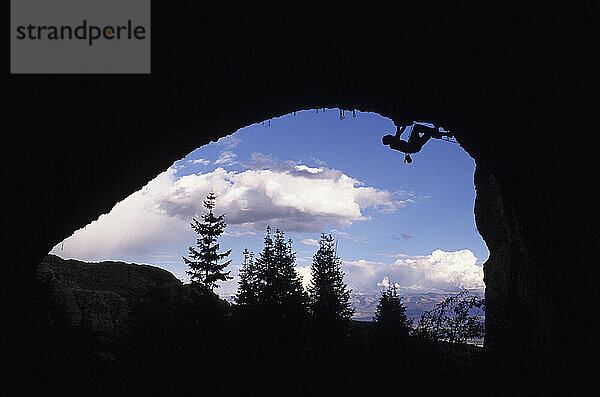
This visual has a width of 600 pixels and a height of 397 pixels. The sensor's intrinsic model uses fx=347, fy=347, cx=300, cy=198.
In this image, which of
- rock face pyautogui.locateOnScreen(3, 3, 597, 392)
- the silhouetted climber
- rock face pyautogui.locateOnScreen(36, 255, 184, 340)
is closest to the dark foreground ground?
rock face pyautogui.locateOnScreen(36, 255, 184, 340)

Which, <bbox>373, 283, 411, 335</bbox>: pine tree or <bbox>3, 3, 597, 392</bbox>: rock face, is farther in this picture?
<bbox>373, 283, 411, 335</bbox>: pine tree

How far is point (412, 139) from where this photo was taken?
29.3ft

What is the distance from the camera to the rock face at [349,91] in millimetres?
4758

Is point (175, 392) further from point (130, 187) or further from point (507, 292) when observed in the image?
point (507, 292)

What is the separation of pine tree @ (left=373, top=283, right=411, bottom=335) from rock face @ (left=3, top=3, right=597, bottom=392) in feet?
23.1

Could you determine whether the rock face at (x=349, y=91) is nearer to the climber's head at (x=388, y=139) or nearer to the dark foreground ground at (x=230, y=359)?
the climber's head at (x=388, y=139)

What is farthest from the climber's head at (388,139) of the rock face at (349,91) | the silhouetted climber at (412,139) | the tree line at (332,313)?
the tree line at (332,313)

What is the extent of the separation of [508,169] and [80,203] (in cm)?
846

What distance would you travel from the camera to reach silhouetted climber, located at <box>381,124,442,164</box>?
872cm

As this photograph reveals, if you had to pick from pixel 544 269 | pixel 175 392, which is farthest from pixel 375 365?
pixel 544 269

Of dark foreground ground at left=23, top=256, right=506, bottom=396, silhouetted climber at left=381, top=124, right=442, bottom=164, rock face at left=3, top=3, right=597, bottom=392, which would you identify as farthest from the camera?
dark foreground ground at left=23, top=256, right=506, bottom=396

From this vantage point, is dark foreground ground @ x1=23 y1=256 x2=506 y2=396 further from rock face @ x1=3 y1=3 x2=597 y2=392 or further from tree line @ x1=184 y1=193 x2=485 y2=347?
rock face @ x1=3 y1=3 x2=597 y2=392

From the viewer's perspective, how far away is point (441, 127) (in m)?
8.43

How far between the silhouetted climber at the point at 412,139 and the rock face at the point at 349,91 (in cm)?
92
